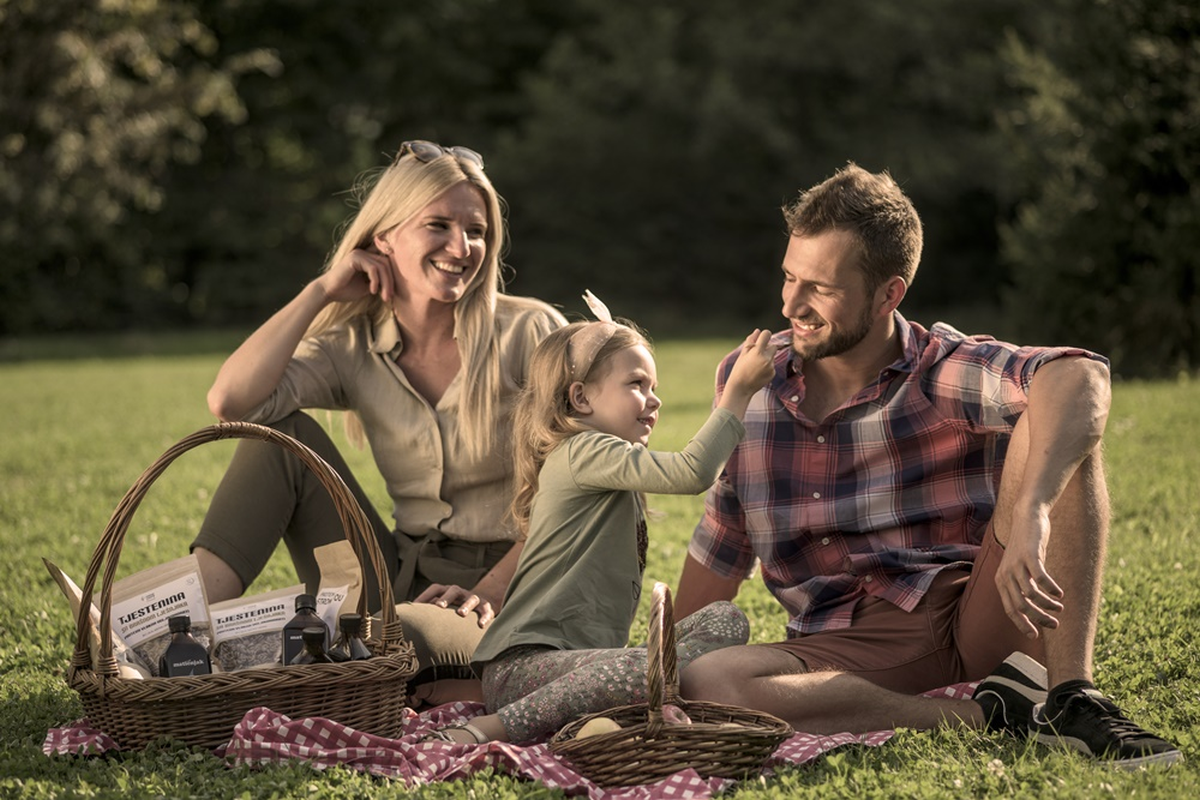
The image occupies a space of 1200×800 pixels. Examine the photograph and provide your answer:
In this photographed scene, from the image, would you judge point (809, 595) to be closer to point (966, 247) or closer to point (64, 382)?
point (64, 382)

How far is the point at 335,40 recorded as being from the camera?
2708cm

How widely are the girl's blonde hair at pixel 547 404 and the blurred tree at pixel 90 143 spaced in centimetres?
1874

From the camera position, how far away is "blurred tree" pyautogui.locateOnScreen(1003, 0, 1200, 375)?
12031 millimetres

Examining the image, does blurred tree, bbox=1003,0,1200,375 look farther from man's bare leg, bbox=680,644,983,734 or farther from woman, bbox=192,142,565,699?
man's bare leg, bbox=680,644,983,734

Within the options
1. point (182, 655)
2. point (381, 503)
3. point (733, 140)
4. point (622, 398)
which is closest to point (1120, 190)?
point (381, 503)

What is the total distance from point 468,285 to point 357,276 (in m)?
0.41

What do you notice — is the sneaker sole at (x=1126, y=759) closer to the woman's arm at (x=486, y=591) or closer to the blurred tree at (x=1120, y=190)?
the woman's arm at (x=486, y=591)

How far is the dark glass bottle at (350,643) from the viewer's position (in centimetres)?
378

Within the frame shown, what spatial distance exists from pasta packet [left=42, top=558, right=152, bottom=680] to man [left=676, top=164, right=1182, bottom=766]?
1.53 metres

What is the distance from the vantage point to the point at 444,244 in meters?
4.59

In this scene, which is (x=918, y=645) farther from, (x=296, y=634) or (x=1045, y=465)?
(x=296, y=634)

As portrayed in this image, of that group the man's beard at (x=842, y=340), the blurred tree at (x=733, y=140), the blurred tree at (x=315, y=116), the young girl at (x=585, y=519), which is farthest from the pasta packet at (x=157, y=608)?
the blurred tree at (x=315, y=116)

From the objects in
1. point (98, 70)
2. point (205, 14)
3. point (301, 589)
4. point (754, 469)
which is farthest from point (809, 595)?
point (205, 14)

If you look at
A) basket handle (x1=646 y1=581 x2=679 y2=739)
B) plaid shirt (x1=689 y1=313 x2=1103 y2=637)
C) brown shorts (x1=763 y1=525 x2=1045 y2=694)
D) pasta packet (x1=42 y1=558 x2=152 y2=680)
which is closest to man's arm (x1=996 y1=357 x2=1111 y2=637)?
plaid shirt (x1=689 y1=313 x2=1103 y2=637)
